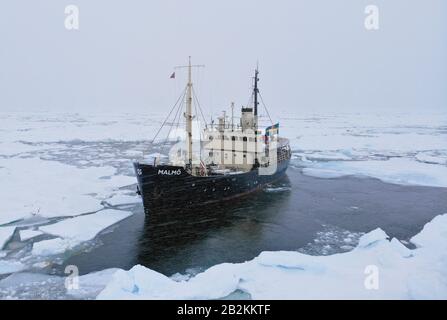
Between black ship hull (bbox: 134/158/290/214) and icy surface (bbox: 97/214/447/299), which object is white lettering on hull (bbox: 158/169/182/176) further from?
icy surface (bbox: 97/214/447/299)

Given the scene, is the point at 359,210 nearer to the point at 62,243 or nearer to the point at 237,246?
the point at 237,246

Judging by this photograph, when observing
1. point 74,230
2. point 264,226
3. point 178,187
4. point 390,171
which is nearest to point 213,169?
point 178,187

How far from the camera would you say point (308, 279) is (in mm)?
11617

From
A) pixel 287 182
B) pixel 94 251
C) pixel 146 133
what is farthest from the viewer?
pixel 146 133

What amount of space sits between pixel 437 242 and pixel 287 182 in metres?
14.9

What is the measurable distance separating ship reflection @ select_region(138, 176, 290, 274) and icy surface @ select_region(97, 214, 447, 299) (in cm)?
224

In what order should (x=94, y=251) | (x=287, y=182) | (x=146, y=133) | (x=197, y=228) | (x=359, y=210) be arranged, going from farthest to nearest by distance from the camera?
(x=146, y=133), (x=287, y=182), (x=359, y=210), (x=197, y=228), (x=94, y=251)

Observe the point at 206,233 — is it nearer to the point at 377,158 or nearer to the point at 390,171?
the point at 390,171

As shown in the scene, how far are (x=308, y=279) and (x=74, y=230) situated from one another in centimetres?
1106

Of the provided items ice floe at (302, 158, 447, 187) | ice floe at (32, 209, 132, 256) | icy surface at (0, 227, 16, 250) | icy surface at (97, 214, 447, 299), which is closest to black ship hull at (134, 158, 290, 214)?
ice floe at (32, 209, 132, 256)

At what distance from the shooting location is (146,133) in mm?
61250

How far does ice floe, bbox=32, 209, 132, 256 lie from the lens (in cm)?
1471

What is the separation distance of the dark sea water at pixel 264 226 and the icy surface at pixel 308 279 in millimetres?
2052

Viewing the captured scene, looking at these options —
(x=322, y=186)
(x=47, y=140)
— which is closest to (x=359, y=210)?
(x=322, y=186)
